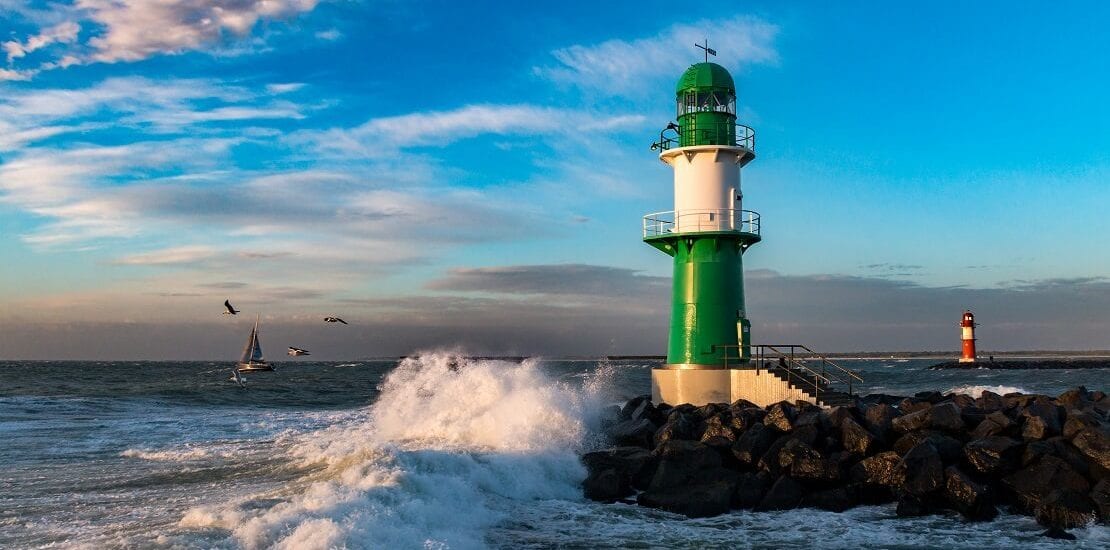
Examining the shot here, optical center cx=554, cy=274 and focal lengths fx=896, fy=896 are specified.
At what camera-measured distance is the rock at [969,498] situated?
35.0ft

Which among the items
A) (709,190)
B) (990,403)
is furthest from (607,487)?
(990,403)

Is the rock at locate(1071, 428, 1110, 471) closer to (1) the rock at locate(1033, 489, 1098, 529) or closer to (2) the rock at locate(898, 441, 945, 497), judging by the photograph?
(1) the rock at locate(1033, 489, 1098, 529)

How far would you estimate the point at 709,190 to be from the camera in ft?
56.7

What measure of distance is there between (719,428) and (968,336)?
40999 mm

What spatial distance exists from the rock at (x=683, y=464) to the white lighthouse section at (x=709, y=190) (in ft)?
18.5

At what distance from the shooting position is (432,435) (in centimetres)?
1677

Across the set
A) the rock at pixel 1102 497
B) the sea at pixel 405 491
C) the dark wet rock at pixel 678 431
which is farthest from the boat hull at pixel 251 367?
the rock at pixel 1102 497

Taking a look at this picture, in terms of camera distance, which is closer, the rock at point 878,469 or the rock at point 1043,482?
the rock at point 1043,482

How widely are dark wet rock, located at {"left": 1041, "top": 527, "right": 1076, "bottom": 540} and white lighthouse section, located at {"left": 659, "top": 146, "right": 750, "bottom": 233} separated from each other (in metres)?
8.46

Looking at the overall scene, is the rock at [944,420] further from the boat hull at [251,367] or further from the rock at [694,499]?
the boat hull at [251,367]

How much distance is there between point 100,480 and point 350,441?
4757mm

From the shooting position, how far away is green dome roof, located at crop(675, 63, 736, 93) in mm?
17609

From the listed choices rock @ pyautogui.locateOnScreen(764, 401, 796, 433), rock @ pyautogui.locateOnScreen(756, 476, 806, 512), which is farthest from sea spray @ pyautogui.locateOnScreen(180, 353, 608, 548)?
rock @ pyautogui.locateOnScreen(764, 401, 796, 433)

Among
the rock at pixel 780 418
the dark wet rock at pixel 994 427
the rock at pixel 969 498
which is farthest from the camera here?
the rock at pixel 780 418
